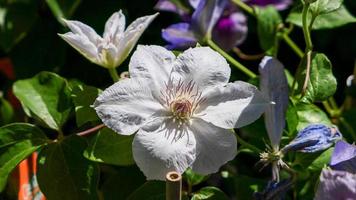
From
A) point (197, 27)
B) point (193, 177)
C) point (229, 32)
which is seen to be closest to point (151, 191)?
point (193, 177)

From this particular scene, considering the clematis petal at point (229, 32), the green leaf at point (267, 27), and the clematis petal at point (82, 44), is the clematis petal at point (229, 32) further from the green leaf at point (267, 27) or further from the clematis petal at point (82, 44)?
the clematis petal at point (82, 44)

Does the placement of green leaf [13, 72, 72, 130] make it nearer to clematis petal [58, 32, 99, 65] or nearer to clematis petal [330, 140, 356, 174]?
clematis petal [58, 32, 99, 65]

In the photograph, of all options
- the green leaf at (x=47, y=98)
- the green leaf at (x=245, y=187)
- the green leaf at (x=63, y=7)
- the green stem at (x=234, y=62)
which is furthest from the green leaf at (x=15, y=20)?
the green leaf at (x=245, y=187)

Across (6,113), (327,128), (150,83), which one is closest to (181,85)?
(150,83)

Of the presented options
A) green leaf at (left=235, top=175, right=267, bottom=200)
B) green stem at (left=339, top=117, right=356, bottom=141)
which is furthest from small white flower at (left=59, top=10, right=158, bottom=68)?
green stem at (left=339, top=117, right=356, bottom=141)

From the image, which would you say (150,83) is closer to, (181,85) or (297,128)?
(181,85)

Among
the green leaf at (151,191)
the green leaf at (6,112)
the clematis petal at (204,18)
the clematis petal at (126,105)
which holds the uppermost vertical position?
the clematis petal at (126,105)
